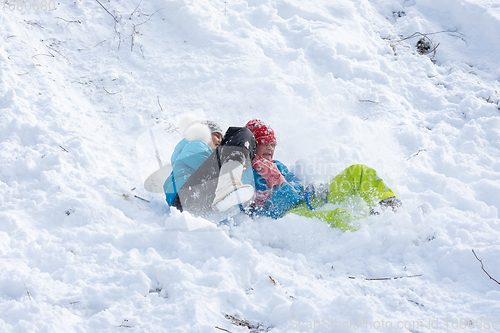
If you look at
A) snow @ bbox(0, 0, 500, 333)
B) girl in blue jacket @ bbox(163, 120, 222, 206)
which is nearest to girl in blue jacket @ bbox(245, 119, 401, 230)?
snow @ bbox(0, 0, 500, 333)

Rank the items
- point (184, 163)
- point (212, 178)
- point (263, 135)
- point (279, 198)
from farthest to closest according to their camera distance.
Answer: point (263, 135) → point (279, 198) → point (184, 163) → point (212, 178)

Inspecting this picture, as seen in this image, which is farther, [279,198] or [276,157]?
[276,157]

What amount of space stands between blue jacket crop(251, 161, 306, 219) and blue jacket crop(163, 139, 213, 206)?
581 mm

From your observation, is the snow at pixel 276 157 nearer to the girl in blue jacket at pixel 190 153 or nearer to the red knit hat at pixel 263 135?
the girl in blue jacket at pixel 190 153

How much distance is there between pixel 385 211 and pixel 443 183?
935mm

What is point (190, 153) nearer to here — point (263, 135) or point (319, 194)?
point (263, 135)

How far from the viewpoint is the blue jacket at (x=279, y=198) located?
9.89 ft

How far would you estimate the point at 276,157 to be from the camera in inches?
156

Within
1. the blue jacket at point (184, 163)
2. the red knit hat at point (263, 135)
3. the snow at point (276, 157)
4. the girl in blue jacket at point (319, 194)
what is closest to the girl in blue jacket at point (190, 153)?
the blue jacket at point (184, 163)

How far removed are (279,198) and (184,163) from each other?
97 centimetres

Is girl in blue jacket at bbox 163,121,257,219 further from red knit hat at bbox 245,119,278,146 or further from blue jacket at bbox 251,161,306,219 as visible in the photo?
red knit hat at bbox 245,119,278,146

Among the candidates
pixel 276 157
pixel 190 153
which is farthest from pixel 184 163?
pixel 276 157

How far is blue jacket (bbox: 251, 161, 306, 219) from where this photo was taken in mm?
3014

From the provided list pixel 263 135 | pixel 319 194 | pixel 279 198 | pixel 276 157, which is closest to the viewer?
pixel 279 198
